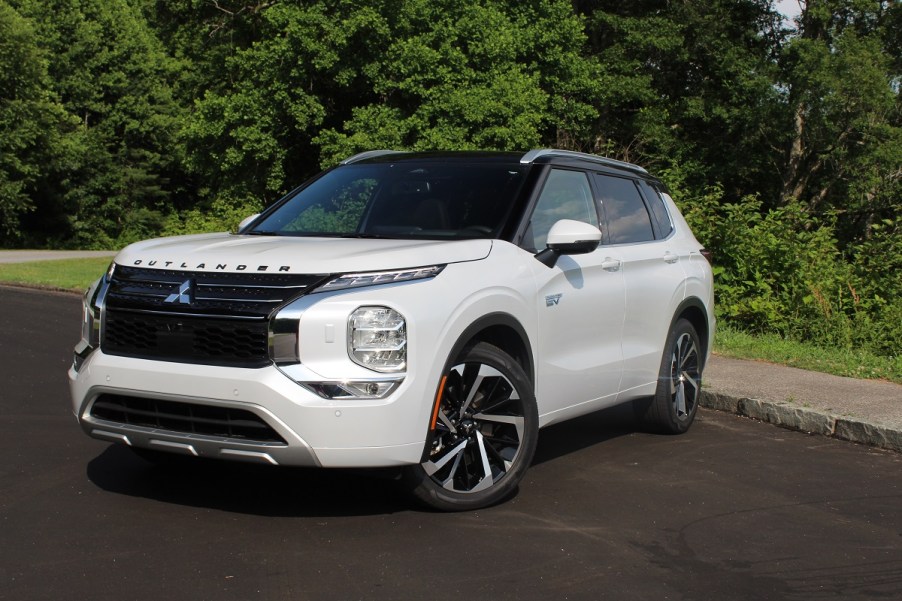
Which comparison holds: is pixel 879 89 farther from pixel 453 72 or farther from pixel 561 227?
pixel 561 227

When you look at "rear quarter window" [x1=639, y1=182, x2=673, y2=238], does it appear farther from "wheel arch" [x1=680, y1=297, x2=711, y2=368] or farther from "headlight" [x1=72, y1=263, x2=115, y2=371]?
"headlight" [x1=72, y1=263, x2=115, y2=371]

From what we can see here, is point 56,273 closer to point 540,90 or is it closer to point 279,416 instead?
point 540,90

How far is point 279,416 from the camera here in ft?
16.0

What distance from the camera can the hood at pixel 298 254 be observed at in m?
5.12

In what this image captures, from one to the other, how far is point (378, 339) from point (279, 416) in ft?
1.82

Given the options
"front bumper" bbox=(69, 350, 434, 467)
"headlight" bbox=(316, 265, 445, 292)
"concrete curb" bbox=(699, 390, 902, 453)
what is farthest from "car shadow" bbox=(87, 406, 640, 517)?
"concrete curb" bbox=(699, 390, 902, 453)

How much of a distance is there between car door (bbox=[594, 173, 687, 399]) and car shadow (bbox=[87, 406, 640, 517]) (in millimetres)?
922

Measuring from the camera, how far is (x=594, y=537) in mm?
5227

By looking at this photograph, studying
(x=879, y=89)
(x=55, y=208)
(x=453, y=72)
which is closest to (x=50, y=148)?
(x=55, y=208)

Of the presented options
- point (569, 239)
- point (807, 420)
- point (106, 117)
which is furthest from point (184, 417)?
point (106, 117)

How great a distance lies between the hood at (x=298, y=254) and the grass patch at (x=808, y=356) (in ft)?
20.4

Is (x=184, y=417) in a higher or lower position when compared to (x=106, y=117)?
lower

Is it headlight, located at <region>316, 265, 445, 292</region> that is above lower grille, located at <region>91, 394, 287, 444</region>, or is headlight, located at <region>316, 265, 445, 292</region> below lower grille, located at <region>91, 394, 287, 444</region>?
above

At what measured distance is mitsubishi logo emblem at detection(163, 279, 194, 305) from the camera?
16.9ft
